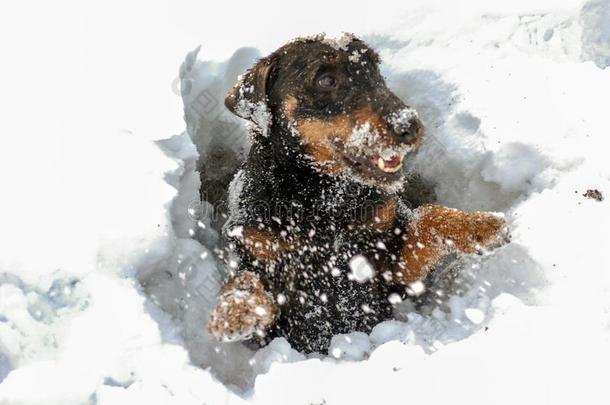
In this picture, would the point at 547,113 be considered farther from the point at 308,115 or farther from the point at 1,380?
the point at 1,380

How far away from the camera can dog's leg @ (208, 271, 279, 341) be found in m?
3.04

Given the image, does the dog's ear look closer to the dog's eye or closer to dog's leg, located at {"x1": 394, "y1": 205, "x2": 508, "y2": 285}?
the dog's eye

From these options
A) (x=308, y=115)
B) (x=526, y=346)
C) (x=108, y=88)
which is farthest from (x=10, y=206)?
(x=526, y=346)

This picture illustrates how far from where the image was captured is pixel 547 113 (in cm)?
423

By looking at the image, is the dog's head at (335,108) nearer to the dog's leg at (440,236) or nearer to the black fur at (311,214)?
the black fur at (311,214)

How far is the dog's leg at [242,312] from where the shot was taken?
9.96ft

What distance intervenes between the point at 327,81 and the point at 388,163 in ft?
1.91

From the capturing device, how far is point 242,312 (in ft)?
10.2

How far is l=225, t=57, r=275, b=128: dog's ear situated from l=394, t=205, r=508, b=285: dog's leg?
1160 mm

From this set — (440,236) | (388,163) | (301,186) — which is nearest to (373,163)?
(388,163)

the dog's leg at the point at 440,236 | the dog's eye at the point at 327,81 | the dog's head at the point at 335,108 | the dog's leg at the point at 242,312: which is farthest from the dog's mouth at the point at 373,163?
the dog's leg at the point at 242,312

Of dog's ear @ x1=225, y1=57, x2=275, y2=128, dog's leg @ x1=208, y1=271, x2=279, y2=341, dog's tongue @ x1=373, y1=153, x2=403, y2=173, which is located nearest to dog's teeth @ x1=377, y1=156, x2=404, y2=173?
dog's tongue @ x1=373, y1=153, x2=403, y2=173

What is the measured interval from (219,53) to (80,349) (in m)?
2.95

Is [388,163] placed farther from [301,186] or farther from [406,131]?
[301,186]
